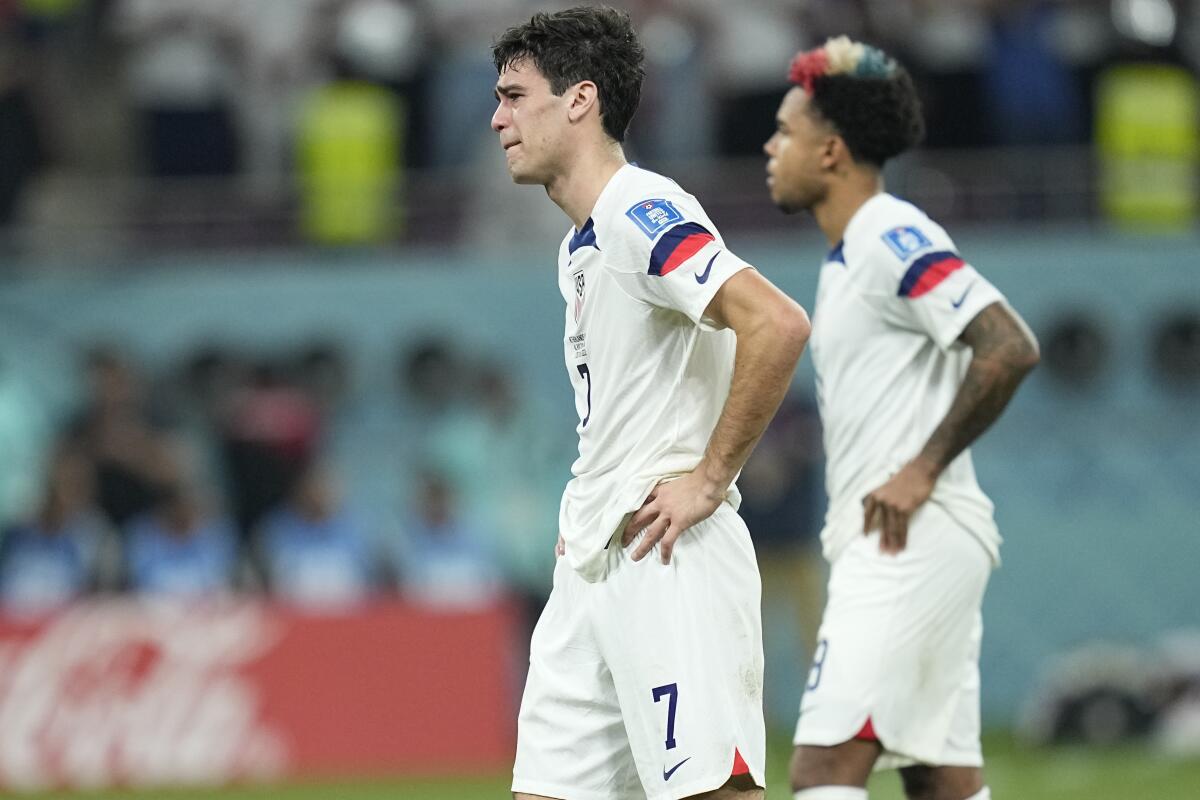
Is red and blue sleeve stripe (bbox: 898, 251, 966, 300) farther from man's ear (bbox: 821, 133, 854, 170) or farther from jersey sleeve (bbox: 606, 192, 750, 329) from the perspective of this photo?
jersey sleeve (bbox: 606, 192, 750, 329)

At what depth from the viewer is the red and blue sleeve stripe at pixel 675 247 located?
5066 mm

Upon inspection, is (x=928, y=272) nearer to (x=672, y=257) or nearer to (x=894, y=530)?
(x=894, y=530)

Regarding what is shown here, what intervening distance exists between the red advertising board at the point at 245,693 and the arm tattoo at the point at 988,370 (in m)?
6.36

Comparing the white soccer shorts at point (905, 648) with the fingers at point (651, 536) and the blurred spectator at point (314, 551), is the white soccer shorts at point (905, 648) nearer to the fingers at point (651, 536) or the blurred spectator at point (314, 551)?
the fingers at point (651, 536)

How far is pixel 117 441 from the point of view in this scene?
13.2 m

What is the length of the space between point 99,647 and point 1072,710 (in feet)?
18.7

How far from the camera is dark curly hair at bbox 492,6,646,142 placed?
207 inches

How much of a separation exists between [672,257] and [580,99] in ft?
1.62

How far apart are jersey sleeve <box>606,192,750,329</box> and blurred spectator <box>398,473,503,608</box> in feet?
26.1

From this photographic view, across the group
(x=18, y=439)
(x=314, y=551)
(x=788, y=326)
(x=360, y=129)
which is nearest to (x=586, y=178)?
(x=788, y=326)

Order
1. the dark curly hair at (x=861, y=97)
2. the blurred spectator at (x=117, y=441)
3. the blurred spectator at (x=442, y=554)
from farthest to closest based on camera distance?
the blurred spectator at (x=442, y=554), the blurred spectator at (x=117, y=441), the dark curly hair at (x=861, y=97)

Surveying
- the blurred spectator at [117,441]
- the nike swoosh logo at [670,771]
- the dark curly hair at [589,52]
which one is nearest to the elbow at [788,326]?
the dark curly hair at [589,52]

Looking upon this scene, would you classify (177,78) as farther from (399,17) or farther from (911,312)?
(911,312)

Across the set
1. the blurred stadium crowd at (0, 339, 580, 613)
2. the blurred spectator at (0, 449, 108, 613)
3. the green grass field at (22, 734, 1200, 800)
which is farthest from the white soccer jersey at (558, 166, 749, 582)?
the blurred spectator at (0, 449, 108, 613)
